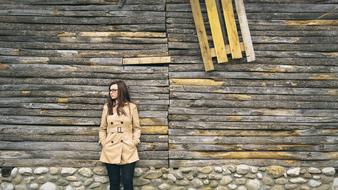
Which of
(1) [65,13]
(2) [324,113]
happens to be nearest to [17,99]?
(1) [65,13]

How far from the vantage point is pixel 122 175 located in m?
6.62

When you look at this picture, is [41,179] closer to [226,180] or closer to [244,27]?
[226,180]

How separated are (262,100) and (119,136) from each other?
247 cm

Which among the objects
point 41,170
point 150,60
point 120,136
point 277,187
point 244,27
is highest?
point 244,27

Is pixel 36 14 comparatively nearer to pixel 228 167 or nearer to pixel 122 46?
pixel 122 46

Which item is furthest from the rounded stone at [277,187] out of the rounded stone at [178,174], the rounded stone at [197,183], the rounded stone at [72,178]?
the rounded stone at [72,178]

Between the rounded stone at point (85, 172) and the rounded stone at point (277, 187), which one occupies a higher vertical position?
the rounded stone at point (85, 172)

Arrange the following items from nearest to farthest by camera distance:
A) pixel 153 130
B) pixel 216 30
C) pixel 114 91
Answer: pixel 114 91
pixel 216 30
pixel 153 130

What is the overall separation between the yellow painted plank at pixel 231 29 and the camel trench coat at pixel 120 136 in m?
1.89

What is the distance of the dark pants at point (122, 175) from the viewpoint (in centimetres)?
646

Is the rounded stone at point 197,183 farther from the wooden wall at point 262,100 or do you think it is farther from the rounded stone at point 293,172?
the rounded stone at point 293,172

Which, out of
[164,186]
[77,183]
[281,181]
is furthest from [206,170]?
[77,183]

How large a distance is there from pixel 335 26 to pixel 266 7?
1215mm

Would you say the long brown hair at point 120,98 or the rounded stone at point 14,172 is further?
the rounded stone at point 14,172
